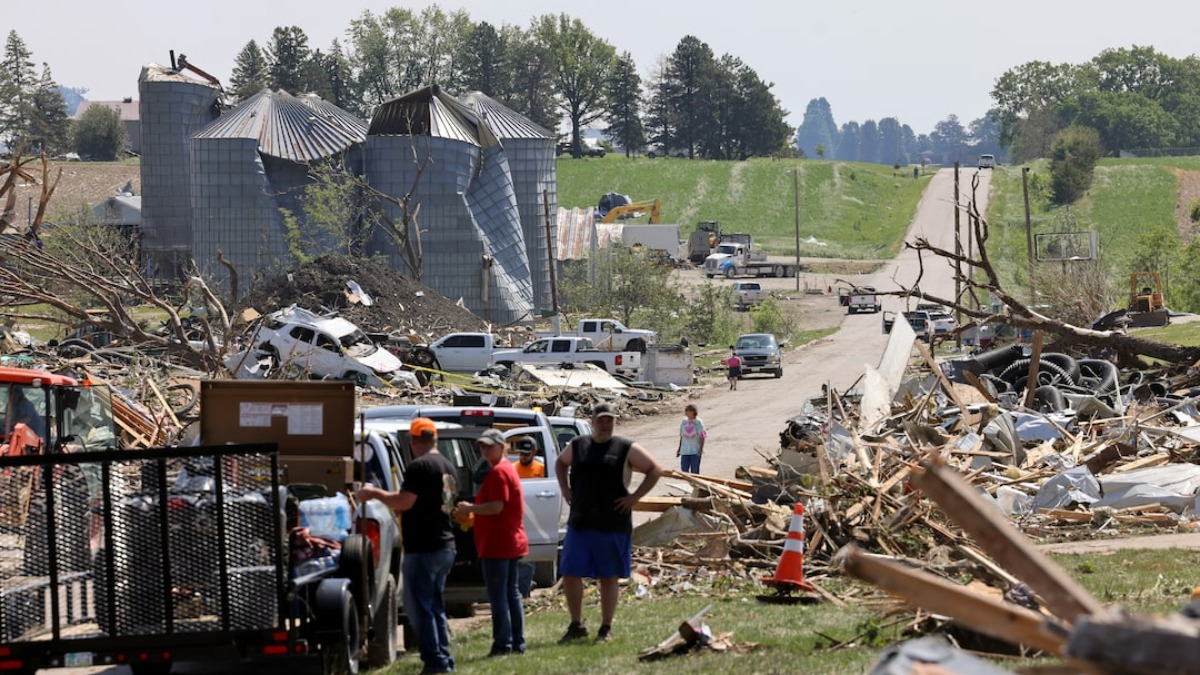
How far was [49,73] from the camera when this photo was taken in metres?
152

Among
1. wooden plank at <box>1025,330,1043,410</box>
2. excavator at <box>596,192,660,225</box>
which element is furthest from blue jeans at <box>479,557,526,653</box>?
excavator at <box>596,192,660,225</box>

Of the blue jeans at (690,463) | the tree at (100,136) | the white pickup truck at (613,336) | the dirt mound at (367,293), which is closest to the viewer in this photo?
the blue jeans at (690,463)

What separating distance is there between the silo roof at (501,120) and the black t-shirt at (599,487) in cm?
6531

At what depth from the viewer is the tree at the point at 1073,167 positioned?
123875mm

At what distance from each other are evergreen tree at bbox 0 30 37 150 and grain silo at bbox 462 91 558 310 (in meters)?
68.9

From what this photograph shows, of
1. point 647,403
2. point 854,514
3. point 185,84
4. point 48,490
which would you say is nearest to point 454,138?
point 185,84

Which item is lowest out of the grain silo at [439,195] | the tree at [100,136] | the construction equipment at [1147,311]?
the construction equipment at [1147,311]

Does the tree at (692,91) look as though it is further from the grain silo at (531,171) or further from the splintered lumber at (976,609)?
the splintered lumber at (976,609)

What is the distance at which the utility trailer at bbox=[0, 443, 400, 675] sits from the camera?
8797 millimetres

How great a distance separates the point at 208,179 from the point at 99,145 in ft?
258

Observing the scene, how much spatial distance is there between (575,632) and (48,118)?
143723 mm

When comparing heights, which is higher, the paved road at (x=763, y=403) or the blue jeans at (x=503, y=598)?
the blue jeans at (x=503, y=598)

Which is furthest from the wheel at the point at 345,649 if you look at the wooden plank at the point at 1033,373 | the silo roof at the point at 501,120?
the silo roof at the point at 501,120

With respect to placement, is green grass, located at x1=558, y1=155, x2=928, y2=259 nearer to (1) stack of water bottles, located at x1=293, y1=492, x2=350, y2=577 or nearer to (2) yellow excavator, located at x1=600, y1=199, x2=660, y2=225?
(2) yellow excavator, located at x1=600, y1=199, x2=660, y2=225
